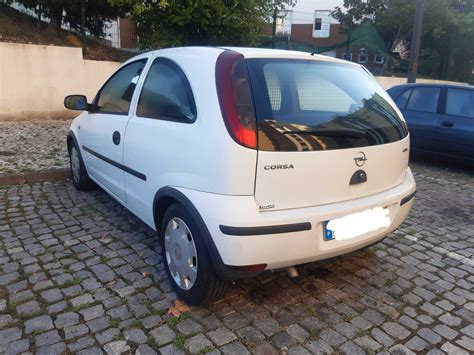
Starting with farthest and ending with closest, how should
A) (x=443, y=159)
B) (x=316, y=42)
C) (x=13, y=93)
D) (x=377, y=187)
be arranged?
(x=316, y=42)
(x=13, y=93)
(x=443, y=159)
(x=377, y=187)

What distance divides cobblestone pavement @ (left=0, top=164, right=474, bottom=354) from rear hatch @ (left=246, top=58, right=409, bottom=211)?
0.76m

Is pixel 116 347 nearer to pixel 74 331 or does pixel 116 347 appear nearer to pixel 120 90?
pixel 74 331

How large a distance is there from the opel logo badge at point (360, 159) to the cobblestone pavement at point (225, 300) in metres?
0.96

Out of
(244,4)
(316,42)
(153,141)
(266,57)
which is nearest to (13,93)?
(244,4)

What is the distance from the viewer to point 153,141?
9.37ft

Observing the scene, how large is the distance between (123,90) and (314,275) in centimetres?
226

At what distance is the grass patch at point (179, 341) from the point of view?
226 centimetres

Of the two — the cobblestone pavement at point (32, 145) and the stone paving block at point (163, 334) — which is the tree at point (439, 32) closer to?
the cobblestone pavement at point (32, 145)

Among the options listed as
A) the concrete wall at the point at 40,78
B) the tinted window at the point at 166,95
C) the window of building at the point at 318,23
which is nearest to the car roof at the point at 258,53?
the tinted window at the point at 166,95

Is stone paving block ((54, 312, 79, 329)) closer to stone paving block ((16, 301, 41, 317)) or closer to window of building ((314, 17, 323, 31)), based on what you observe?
stone paving block ((16, 301, 41, 317))

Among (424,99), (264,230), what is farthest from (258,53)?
(424,99)

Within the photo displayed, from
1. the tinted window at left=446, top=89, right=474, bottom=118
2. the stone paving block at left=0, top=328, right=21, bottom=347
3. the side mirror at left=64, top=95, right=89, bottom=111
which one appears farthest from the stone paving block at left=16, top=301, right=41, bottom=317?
the tinted window at left=446, top=89, right=474, bottom=118

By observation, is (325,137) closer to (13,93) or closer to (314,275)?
(314,275)

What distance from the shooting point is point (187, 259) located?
2602 mm
